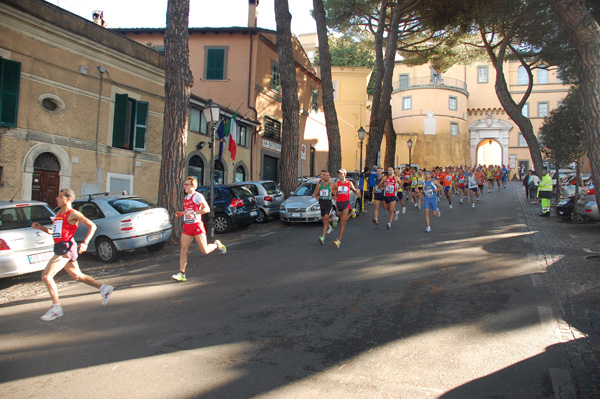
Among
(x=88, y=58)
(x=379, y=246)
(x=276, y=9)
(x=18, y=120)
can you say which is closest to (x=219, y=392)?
(x=379, y=246)

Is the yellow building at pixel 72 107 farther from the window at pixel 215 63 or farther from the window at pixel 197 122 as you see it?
the window at pixel 215 63

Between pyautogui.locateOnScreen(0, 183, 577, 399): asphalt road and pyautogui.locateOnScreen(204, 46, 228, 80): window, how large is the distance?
1842cm

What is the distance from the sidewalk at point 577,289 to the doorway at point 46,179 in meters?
13.7

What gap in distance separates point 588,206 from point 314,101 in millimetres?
23958

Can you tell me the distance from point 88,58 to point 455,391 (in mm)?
16367

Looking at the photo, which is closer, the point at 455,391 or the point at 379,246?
the point at 455,391

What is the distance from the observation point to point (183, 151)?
40.2 ft

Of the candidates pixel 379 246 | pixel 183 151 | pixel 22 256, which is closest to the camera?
pixel 22 256

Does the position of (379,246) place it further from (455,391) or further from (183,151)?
(455,391)

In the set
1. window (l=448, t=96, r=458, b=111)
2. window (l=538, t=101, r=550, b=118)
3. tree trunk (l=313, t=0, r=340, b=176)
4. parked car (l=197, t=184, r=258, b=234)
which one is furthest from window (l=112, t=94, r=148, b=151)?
window (l=538, t=101, r=550, b=118)

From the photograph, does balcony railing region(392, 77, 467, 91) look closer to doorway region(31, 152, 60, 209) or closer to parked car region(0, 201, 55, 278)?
doorway region(31, 152, 60, 209)

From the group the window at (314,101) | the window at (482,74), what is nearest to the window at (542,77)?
the window at (482,74)

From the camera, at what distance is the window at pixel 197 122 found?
71.8 ft

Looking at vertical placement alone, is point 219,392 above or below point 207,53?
below
